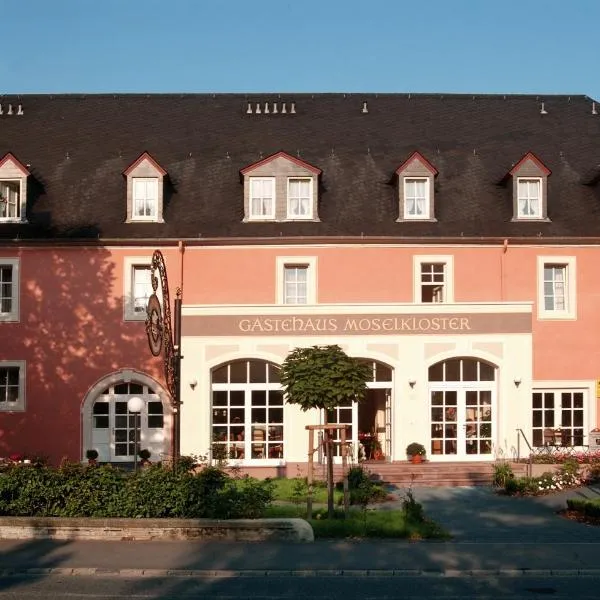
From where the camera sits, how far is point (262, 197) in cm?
3184

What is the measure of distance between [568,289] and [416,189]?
19.0ft

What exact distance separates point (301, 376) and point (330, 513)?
3.17 metres

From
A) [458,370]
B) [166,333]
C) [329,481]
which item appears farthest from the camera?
[458,370]

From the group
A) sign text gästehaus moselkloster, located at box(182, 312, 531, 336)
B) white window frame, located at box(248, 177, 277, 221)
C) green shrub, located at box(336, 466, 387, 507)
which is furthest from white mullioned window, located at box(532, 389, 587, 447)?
white window frame, located at box(248, 177, 277, 221)

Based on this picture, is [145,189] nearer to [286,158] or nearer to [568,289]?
[286,158]

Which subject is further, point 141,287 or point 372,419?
point 141,287

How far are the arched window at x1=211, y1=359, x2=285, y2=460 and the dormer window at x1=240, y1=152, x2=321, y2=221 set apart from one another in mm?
5256

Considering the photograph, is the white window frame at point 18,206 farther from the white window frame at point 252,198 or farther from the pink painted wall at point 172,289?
the white window frame at point 252,198

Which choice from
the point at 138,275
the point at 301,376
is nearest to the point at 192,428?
the point at 138,275

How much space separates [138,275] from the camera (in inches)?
1230

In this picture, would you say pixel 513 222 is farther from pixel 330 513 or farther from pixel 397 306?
pixel 330 513

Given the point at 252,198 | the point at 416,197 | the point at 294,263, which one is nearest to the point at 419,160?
the point at 416,197

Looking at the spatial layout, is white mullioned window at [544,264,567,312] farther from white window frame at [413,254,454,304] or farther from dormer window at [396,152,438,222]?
dormer window at [396,152,438,222]

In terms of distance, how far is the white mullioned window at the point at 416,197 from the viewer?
31938 millimetres
